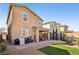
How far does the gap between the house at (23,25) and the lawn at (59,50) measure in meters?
0.22

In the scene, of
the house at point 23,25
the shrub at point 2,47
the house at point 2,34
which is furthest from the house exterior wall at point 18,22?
the shrub at point 2,47

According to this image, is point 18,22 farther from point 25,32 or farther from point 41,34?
point 41,34

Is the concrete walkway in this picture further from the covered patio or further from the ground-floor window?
the ground-floor window

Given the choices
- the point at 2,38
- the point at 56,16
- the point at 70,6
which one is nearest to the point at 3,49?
the point at 2,38

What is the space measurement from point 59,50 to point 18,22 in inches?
39.0

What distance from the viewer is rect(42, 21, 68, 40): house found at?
166 inches

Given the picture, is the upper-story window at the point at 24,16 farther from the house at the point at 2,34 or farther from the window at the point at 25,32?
the house at the point at 2,34

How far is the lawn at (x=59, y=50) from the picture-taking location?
416 cm

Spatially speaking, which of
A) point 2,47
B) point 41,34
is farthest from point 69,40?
point 2,47

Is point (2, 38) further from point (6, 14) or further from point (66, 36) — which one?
point (66, 36)

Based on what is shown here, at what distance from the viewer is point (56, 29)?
14.2 ft

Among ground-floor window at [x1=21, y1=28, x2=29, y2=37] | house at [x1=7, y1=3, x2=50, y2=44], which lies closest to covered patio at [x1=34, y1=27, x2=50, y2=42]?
house at [x1=7, y1=3, x2=50, y2=44]
